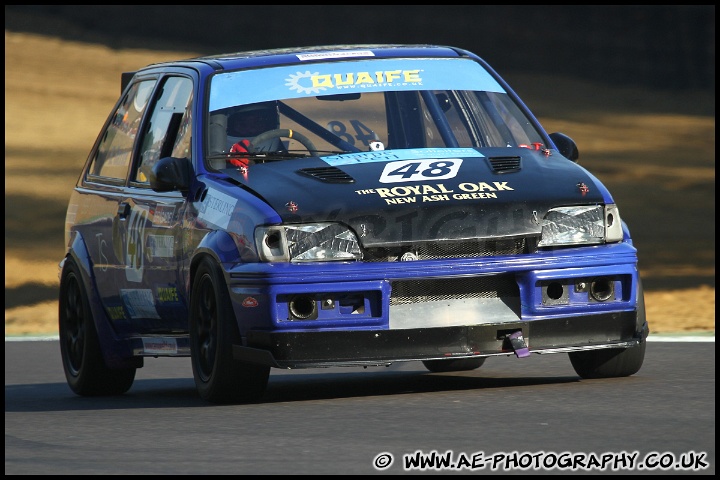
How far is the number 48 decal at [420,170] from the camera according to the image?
28.7 feet

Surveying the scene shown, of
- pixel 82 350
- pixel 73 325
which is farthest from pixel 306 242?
pixel 73 325

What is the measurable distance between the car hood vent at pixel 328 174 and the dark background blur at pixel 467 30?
26.7 metres

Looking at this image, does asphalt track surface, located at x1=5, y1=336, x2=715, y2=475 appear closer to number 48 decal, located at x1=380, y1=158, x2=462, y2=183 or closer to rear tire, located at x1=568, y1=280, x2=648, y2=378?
rear tire, located at x1=568, y1=280, x2=648, y2=378

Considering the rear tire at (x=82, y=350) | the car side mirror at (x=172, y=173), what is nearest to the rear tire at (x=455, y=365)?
the rear tire at (x=82, y=350)

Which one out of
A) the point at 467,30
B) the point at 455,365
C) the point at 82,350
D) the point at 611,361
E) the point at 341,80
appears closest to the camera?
the point at 611,361

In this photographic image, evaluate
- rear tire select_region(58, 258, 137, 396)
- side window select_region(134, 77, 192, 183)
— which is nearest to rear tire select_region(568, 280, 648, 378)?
side window select_region(134, 77, 192, 183)

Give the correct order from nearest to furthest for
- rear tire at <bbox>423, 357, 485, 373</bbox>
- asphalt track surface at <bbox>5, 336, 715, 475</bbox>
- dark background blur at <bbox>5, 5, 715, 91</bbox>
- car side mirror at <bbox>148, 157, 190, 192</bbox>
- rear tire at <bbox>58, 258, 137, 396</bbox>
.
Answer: asphalt track surface at <bbox>5, 336, 715, 475</bbox> → car side mirror at <bbox>148, 157, 190, 192</bbox> → rear tire at <bbox>58, 258, 137, 396</bbox> → rear tire at <bbox>423, 357, 485, 373</bbox> → dark background blur at <bbox>5, 5, 715, 91</bbox>

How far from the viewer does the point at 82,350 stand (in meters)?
10.5

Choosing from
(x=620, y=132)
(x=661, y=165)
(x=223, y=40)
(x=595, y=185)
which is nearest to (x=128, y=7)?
(x=223, y=40)

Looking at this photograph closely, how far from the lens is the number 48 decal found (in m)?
8.73

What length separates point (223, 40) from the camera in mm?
38156

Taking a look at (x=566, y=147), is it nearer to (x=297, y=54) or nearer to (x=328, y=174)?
(x=297, y=54)

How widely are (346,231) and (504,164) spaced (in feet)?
3.38

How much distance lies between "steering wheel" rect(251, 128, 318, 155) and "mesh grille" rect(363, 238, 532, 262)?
120cm
